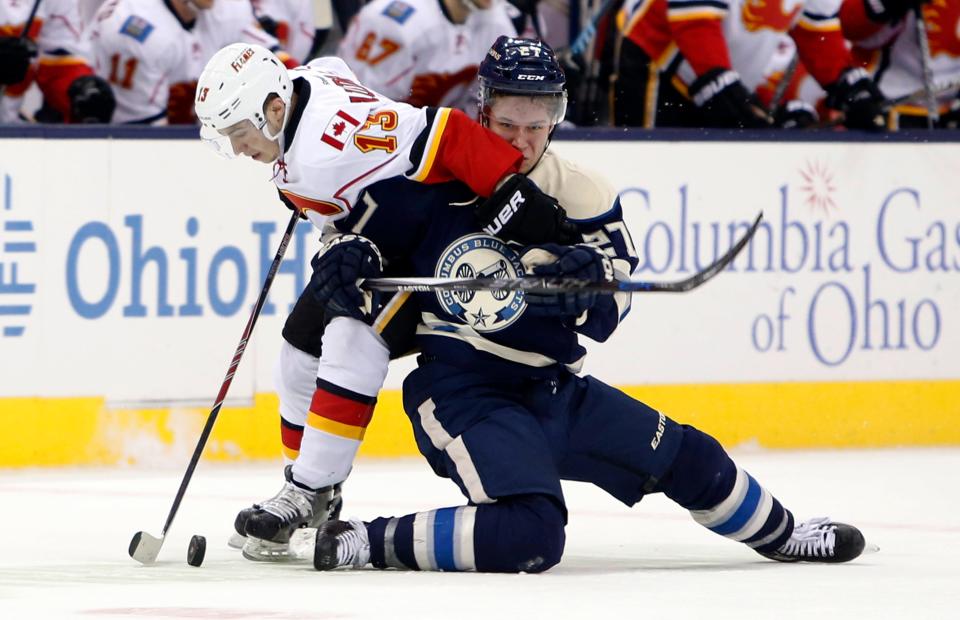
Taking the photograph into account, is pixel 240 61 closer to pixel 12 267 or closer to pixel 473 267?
pixel 473 267

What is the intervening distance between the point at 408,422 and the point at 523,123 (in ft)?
7.50

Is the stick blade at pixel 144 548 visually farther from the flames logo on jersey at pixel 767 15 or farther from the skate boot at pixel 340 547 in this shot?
the flames logo on jersey at pixel 767 15

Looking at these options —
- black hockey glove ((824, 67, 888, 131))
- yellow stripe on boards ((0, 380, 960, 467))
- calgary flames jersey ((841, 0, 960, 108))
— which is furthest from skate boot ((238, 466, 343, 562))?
calgary flames jersey ((841, 0, 960, 108))

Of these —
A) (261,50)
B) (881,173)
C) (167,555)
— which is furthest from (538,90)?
(881,173)

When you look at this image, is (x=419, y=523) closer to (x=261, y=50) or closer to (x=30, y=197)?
(x=261, y=50)

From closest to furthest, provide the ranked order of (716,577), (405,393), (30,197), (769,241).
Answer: (716,577) → (405,393) → (30,197) → (769,241)

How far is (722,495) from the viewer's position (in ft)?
12.5

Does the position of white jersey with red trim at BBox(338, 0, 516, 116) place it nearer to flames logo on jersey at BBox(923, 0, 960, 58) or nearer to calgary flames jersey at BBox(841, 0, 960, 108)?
calgary flames jersey at BBox(841, 0, 960, 108)

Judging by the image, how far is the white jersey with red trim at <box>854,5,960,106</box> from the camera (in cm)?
707

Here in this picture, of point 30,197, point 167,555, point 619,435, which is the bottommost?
point 167,555

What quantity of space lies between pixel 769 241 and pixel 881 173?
18.0 inches

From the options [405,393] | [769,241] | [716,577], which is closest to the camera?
[716,577]

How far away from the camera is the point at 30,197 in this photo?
5.54m

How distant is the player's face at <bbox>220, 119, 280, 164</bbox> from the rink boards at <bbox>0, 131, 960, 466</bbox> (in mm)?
1951
